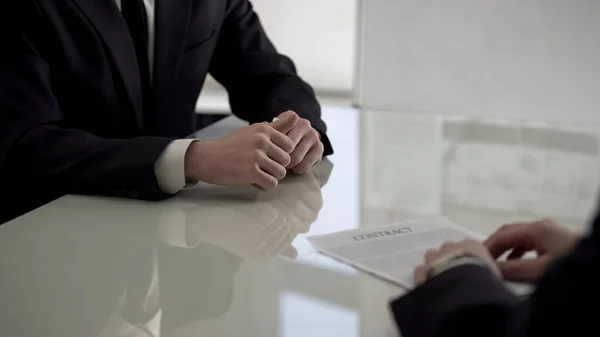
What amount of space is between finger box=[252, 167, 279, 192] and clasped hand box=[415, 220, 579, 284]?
1.11 ft

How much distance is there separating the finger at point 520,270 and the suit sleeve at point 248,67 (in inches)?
29.8

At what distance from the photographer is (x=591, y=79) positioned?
1.70 meters

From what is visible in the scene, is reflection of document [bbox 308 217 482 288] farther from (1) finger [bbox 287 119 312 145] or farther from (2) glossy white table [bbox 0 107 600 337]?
(1) finger [bbox 287 119 312 145]

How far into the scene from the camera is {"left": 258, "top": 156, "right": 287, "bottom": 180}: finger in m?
1.00

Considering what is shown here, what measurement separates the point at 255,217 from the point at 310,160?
239 millimetres

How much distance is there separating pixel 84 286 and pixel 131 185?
297 millimetres

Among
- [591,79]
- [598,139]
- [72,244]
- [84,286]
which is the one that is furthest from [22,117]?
[591,79]

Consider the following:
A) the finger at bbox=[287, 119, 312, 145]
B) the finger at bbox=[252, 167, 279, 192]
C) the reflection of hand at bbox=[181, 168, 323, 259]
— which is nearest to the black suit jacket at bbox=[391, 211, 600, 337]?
the reflection of hand at bbox=[181, 168, 323, 259]

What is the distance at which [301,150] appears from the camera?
44.2 inches

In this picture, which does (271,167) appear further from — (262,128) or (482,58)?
(482,58)

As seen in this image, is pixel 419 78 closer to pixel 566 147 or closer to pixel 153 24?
pixel 566 147

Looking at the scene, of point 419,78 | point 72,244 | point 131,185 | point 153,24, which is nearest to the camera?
point 72,244

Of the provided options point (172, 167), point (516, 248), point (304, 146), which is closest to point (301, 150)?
point (304, 146)

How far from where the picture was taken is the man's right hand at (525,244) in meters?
0.69
